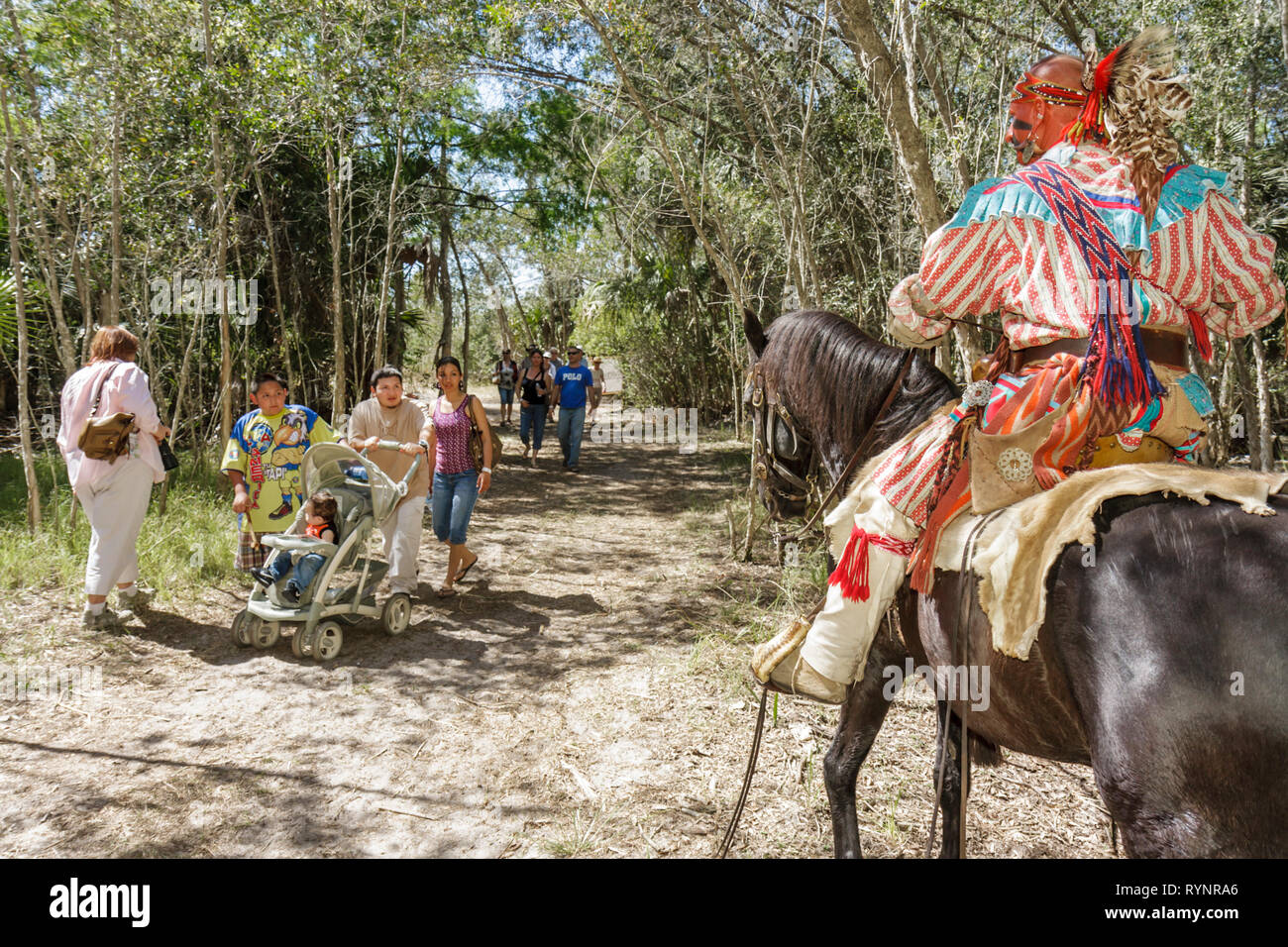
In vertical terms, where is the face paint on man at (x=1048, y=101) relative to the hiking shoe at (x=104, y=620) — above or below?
above

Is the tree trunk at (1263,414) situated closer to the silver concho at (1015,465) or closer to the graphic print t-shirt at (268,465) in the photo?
the silver concho at (1015,465)

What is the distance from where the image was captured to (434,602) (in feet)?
20.9

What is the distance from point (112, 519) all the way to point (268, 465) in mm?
999

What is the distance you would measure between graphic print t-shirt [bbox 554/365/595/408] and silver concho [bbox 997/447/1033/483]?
10388 mm

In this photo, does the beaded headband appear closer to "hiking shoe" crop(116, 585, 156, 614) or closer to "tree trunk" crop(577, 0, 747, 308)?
"tree trunk" crop(577, 0, 747, 308)

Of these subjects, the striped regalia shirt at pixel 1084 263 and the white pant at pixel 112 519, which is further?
the white pant at pixel 112 519

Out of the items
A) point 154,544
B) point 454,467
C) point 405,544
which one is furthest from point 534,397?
point 405,544

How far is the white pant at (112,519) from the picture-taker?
5.16 meters

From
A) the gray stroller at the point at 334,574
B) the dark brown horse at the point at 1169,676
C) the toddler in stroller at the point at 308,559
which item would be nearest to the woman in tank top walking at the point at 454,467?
the gray stroller at the point at 334,574

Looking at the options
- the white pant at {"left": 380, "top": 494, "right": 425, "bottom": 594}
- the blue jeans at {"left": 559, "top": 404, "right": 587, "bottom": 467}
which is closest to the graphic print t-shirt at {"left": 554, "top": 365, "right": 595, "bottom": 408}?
the blue jeans at {"left": 559, "top": 404, "right": 587, "bottom": 467}

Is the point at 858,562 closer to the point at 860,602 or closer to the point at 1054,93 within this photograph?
the point at 860,602

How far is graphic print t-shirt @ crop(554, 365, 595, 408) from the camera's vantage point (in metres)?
12.3

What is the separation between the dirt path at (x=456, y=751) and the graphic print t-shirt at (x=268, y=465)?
2.74 ft
